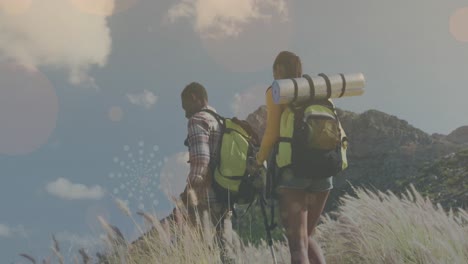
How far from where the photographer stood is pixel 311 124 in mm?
4668

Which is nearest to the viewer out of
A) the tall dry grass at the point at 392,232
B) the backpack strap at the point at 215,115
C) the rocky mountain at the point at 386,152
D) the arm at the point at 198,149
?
the arm at the point at 198,149

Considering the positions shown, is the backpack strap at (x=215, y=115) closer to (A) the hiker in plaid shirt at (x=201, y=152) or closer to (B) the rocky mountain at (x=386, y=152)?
(A) the hiker in plaid shirt at (x=201, y=152)

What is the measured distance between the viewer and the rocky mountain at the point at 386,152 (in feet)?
60.4

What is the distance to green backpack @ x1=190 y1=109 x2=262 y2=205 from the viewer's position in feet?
17.3

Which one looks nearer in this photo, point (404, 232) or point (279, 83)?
point (279, 83)

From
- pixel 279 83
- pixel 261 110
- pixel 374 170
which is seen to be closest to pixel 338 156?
pixel 279 83

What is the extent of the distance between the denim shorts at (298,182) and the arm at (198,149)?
69cm

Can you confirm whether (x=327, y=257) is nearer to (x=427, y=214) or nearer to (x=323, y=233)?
(x=323, y=233)

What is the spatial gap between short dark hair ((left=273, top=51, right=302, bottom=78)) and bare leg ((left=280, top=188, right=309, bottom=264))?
0.92 m

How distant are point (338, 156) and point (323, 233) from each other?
2961mm

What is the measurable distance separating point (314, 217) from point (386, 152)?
16.0 meters

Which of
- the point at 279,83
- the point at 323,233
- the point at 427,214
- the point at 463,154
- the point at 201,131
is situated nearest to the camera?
the point at 279,83

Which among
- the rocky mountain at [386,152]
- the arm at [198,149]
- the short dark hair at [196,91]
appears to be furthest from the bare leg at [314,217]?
the rocky mountain at [386,152]

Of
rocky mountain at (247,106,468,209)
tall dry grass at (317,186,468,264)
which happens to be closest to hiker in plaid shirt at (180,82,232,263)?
tall dry grass at (317,186,468,264)
